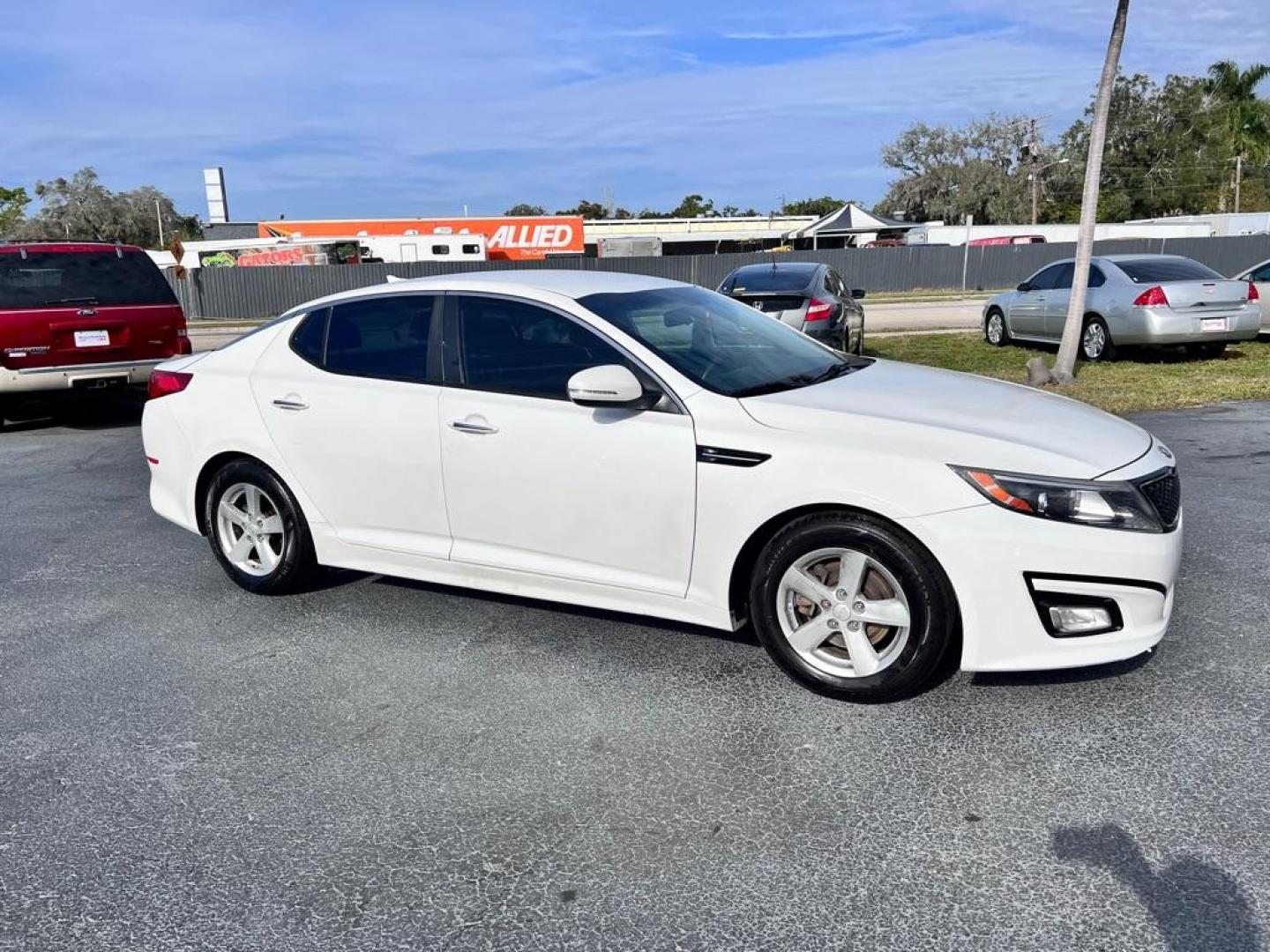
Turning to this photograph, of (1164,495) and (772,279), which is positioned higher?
(772,279)

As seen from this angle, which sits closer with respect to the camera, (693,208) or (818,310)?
(818,310)

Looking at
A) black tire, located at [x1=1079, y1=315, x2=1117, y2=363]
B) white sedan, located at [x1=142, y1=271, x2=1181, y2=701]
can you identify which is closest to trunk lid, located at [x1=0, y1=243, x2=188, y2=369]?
white sedan, located at [x1=142, y1=271, x2=1181, y2=701]

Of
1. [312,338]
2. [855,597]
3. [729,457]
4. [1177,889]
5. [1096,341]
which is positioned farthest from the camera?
[1096,341]

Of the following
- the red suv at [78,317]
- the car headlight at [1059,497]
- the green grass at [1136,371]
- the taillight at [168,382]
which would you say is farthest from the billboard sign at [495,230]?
the car headlight at [1059,497]

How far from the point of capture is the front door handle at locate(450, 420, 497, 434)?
14.4ft

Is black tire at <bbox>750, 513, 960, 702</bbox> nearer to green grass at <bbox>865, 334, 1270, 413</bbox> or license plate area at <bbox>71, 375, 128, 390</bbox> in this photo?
green grass at <bbox>865, 334, 1270, 413</bbox>

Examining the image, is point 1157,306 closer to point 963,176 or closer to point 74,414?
point 74,414

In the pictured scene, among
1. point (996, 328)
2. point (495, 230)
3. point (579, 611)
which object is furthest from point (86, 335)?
point (495, 230)

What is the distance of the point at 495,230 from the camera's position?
46469mm

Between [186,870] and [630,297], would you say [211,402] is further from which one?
[186,870]

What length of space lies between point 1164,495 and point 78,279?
31.4 feet

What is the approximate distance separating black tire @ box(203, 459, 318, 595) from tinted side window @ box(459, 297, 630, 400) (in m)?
1.24

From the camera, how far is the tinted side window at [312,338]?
5020 millimetres

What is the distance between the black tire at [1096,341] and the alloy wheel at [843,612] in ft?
36.1
